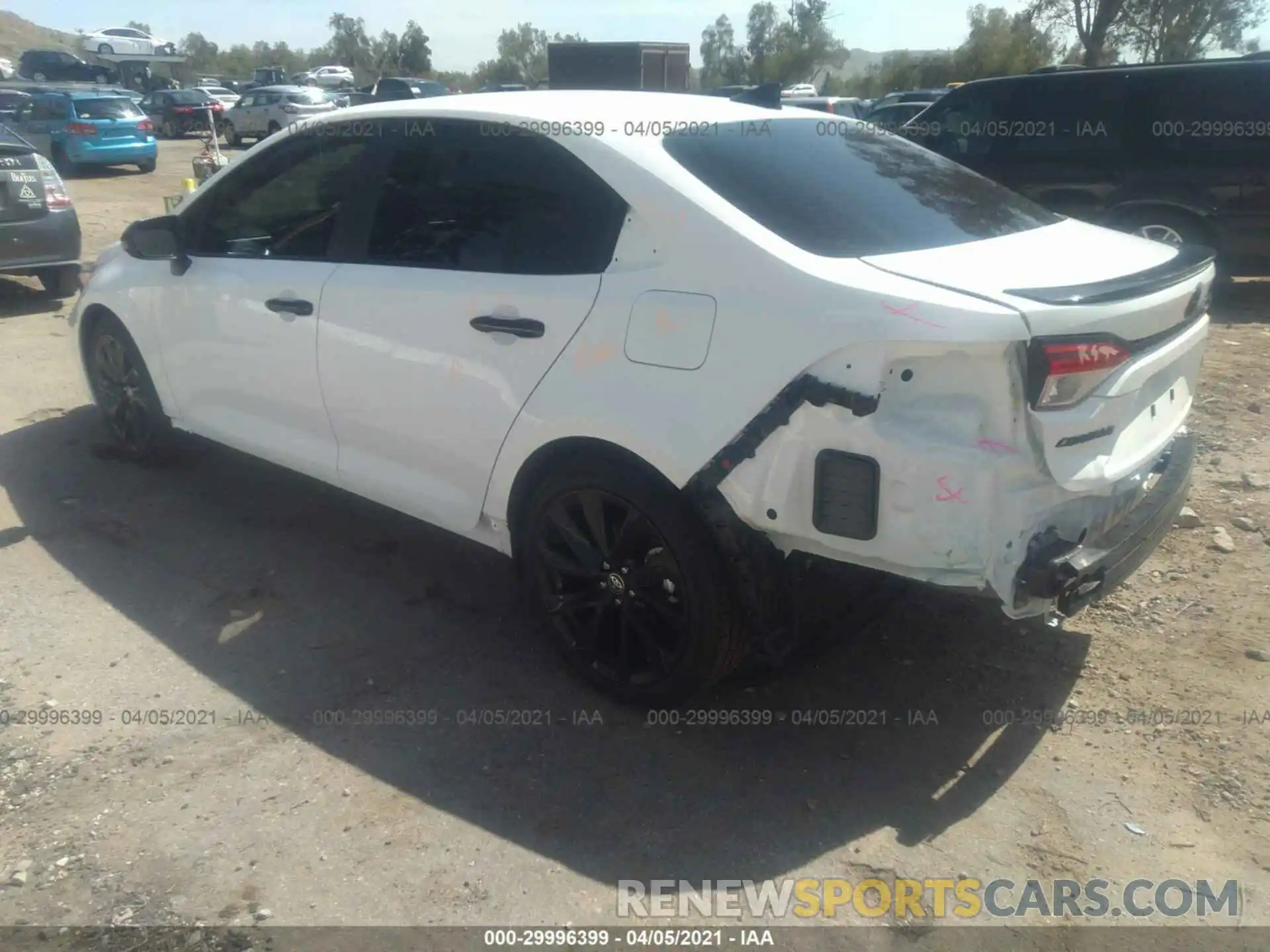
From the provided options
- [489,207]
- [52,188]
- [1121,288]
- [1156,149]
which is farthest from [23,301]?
[1156,149]

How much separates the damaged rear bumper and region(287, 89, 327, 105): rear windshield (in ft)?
94.9

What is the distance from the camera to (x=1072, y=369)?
8.00ft

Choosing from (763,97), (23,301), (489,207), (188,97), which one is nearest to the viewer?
(489,207)

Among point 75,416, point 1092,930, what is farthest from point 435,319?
point 75,416

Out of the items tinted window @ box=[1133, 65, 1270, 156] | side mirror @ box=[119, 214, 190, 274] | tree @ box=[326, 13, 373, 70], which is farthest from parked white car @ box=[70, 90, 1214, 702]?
tree @ box=[326, 13, 373, 70]

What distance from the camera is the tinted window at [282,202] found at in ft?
12.6

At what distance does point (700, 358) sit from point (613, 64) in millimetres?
8054

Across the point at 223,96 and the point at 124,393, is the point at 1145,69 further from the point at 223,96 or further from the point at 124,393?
the point at 223,96

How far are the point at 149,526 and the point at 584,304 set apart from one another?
8.87ft

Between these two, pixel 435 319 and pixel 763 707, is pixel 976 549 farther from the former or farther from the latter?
pixel 435 319

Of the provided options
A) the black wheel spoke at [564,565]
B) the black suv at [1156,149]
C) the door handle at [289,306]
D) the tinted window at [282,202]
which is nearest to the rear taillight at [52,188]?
the tinted window at [282,202]

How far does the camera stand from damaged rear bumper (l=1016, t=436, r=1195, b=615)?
2.50m

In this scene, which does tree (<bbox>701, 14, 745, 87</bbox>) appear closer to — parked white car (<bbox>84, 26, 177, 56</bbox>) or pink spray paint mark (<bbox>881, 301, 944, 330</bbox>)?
parked white car (<bbox>84, 26, 177, 56</bbox>)

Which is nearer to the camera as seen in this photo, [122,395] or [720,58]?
[122,395]
